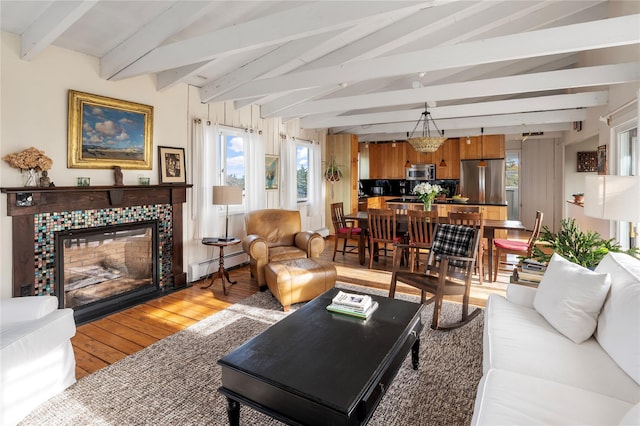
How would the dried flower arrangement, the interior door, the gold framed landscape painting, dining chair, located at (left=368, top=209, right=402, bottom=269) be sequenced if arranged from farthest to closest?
the interior door → dining chair, located at (left=368, top=209, right=402, bottom=269) → the gold framed landscape painting → the dried flower arrangement

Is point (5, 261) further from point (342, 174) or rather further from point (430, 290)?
point (342, 174)

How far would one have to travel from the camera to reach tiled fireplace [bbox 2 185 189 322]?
3.08 metres

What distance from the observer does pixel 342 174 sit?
805 cm

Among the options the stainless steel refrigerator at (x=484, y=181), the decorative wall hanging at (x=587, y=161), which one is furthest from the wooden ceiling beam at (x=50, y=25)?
the decorative wall hanging at (x=587, y=161)

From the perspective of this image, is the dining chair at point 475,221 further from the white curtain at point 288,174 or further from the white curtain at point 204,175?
the white curtain at point 204,175

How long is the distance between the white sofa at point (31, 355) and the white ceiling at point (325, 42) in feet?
6.87

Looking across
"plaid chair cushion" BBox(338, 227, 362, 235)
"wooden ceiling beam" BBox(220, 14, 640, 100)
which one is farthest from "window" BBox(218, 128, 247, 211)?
"plaid chair cushion" BBox(338, 227, 362, 235)

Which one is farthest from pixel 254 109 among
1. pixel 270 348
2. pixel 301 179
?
pixel 270 348

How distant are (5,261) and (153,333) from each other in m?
1.39

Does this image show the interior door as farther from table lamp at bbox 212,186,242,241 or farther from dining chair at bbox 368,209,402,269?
table lamp at bbox 212,186,242,241

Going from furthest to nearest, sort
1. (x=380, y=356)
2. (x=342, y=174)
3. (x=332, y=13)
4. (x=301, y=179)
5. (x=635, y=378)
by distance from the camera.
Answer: (x=342, y=174) < (x=301, y=179) < (x=332, y=13) < (x=380, y=356) < (x=635, y=378)

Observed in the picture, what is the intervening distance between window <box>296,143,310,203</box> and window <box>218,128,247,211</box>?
1.80 meters

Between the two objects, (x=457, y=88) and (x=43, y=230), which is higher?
(x=457, y=88)

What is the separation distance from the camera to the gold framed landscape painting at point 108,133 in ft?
11.2
